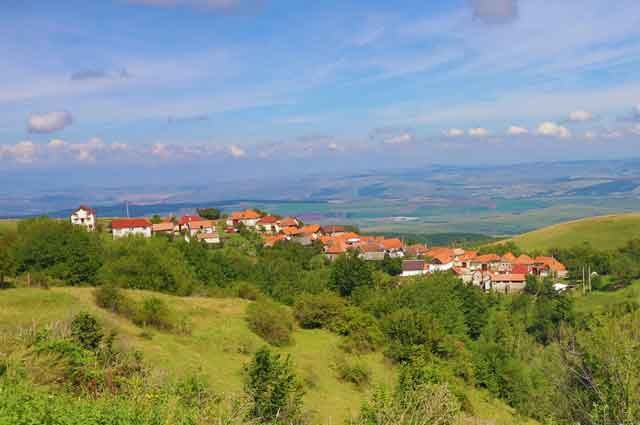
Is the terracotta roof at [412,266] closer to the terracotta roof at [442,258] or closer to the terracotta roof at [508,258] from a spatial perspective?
the terracotta roof at [442,258]

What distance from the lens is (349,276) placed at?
157 ft

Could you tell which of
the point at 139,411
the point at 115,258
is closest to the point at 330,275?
the point at 115,258

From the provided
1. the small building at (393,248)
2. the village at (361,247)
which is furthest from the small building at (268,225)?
the small building at (393,248)

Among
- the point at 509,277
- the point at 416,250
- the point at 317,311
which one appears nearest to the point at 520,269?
the point at 509,277

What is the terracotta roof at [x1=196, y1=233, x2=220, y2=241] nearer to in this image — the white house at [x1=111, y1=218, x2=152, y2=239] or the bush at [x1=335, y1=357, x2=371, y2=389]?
the white house at [x1=111, y1=218, x2=152, y2=239]

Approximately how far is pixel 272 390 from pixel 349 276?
30.5m

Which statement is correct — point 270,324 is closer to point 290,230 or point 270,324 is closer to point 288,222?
point 290,230

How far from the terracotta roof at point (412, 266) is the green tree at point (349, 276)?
70.9ft

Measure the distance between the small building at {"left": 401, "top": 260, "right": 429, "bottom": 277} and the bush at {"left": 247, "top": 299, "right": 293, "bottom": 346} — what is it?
39612mm

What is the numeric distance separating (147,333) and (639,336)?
21.8 metres

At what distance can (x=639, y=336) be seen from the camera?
21.9 metres

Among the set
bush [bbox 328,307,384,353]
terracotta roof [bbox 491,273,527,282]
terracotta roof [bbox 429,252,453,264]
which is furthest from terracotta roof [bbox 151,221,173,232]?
terracotta roof [bbox 491,273,527,282]

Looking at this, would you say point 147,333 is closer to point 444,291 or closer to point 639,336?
point 639,336

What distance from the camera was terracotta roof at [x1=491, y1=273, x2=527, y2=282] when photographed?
2803 inches
